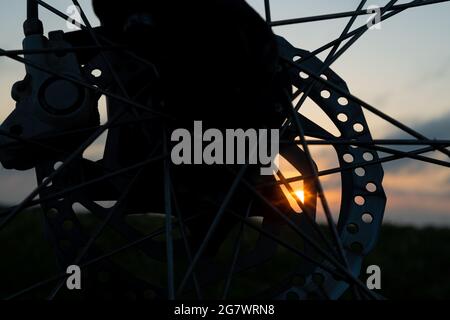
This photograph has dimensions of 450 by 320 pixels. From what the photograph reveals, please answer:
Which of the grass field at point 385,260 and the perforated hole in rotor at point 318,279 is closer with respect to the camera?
the perforated hole in rotor at point 318,279

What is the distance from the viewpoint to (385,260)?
2.69 m

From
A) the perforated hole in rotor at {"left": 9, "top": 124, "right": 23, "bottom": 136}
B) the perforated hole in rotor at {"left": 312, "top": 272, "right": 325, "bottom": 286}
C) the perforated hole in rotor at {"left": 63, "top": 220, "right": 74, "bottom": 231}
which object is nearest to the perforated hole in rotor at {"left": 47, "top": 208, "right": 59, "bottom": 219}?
the perforated hole in rotor at {"left": 63, "top": 220, "right": 74, "bottom": 231}

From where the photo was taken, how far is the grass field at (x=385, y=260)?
8.05 feet

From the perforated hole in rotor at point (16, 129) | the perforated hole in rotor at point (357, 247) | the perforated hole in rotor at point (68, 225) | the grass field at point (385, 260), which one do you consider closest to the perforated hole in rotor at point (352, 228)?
the perforated hole in rotor at point (357, 247)

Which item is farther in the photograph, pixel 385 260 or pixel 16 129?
pixel 385 260

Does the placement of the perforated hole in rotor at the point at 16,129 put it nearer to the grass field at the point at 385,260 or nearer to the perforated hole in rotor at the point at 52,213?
the perforated hole in rotor at the point at 52,213

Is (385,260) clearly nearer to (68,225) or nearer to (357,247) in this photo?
(357,247)

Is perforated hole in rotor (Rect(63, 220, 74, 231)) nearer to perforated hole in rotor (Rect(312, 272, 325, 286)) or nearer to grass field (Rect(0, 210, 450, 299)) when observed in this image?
perforated hole in rotor (Rect(312, 272, 325, 286))

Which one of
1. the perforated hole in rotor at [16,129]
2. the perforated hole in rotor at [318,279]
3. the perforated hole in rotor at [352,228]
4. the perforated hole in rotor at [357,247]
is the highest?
the perforated hole in rotor at [16,129]

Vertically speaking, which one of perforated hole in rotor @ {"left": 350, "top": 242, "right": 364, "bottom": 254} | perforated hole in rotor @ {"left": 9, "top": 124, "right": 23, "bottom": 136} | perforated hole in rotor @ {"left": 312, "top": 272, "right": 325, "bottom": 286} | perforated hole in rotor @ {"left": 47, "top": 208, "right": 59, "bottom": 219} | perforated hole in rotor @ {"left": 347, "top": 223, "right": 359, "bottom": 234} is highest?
perforated hole in rotor @ {"left": 9, "top": 124, "right": 23, "bottom": 136}

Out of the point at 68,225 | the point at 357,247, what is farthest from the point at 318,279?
the point at 68,225

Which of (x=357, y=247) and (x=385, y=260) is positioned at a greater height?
(x=385, y=260)

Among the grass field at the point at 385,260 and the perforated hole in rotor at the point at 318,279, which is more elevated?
the grass field at the point at 385,260

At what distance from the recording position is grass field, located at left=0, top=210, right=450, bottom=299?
246 centimetres
